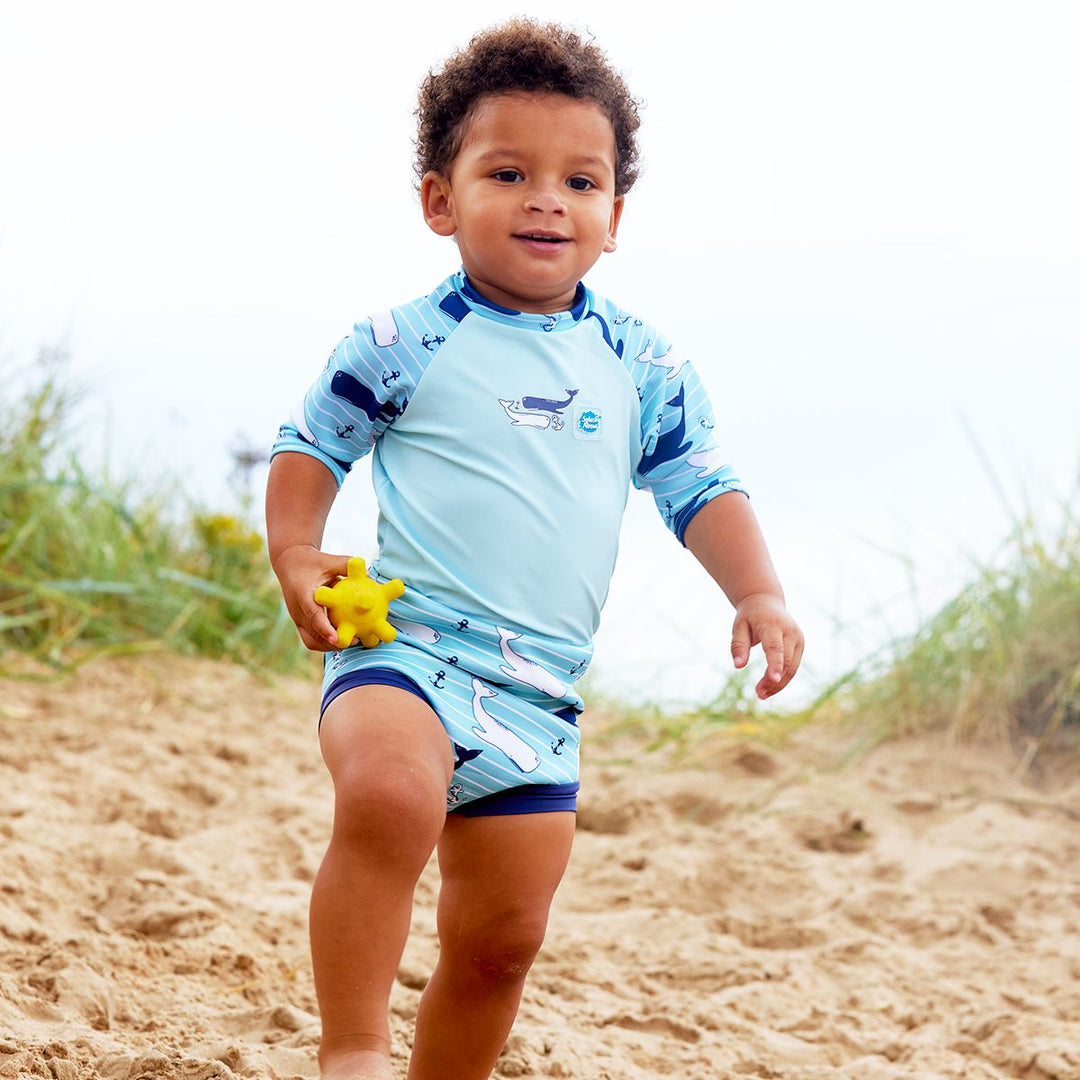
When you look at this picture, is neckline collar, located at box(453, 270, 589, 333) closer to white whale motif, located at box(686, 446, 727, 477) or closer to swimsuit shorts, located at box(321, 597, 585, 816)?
white whale motif, located at box(686, 446, 727, 477)

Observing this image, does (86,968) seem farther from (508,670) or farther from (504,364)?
(504,364)

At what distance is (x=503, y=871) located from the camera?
2.15 meters

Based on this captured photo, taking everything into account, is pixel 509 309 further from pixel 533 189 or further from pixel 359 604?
pixel 359 604

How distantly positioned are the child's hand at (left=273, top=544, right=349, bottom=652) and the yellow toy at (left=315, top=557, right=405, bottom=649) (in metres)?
0.01

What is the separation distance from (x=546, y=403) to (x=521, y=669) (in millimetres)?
438

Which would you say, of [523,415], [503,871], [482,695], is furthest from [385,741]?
[523,415]

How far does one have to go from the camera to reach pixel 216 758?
503 centimetres

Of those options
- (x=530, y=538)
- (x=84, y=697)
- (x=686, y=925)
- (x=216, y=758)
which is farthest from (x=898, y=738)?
(x=530, y=538)

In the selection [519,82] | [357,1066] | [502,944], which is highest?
[519,82]

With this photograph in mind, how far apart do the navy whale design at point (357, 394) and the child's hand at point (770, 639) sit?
2.19 feet

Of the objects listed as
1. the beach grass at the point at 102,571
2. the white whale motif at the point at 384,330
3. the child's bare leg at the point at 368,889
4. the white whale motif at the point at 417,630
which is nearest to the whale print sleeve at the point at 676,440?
the white whale motif at the point at 384,330

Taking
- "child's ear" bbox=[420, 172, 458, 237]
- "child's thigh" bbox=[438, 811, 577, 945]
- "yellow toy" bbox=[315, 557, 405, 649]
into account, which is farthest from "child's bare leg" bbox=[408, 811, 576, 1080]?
"child's ear" bbox=[420, 172, 458, 237]

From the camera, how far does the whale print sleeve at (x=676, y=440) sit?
247cm

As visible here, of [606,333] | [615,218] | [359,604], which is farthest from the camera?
[615,218]
